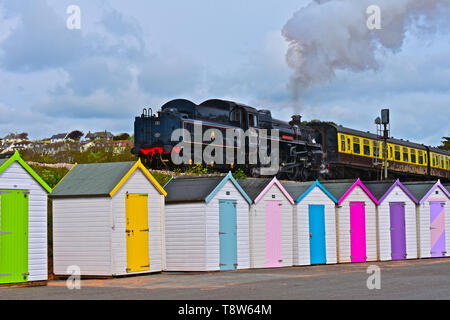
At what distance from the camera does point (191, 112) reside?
1315 inches

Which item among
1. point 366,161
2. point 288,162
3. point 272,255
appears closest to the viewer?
point 272,255

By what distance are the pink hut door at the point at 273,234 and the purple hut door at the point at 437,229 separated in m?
7.94

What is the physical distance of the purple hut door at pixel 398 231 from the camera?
25.1m

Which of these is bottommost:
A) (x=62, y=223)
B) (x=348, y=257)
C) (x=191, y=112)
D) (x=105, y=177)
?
(x=348, y=257)

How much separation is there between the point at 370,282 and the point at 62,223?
8613 mm

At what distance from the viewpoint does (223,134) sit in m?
33.6

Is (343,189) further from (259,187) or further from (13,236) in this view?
(13,236)

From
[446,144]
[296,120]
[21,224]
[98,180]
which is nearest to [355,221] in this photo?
[98,180]

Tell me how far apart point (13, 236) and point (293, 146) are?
85.4ft

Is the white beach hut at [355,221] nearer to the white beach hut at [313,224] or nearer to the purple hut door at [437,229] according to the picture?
the white beach hut at [313,224]
